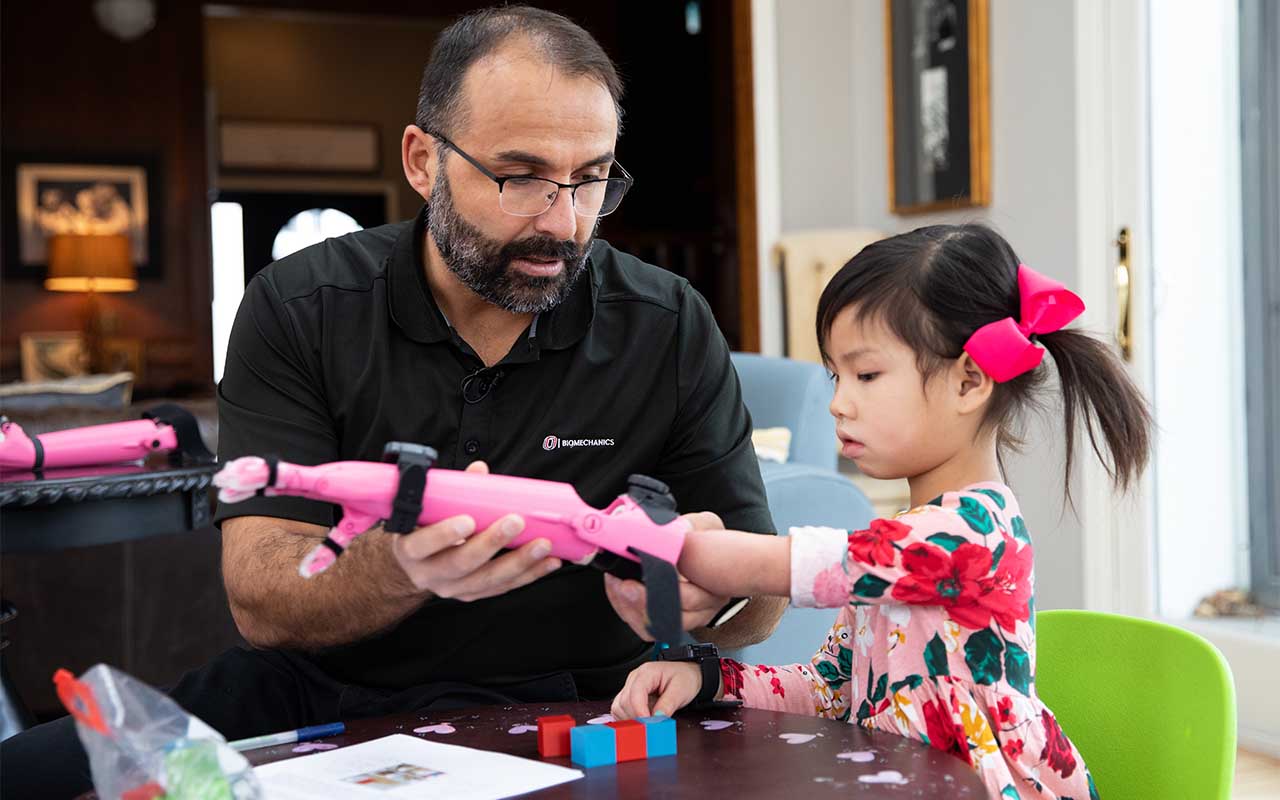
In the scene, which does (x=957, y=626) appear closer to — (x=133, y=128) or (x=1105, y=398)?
(x=1105, y=398)

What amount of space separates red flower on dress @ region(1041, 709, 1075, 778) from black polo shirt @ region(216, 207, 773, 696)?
20.7 inches

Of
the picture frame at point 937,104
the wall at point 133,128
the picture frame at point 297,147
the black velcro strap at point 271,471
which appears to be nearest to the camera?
the black velcro strap at point 271,471

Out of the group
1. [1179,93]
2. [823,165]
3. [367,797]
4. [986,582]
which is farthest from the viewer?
[823,165]

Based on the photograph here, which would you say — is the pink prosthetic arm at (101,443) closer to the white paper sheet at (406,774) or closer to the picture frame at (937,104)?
the white paper sheet at (406,774)

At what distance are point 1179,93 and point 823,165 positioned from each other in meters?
1.38

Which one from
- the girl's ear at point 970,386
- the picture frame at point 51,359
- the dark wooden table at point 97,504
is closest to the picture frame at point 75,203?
the picture frame at point 51,359

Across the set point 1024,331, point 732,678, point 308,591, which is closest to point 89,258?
point 308,591

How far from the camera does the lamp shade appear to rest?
25.4ft

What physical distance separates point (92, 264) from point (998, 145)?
5.54 metres

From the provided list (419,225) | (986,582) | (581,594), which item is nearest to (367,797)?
(986,582)

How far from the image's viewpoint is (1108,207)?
3.79 metres

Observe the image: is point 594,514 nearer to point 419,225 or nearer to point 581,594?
point 581,594

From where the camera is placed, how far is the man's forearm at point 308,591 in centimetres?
132

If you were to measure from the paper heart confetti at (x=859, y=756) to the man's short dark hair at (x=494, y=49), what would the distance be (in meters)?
0.88
